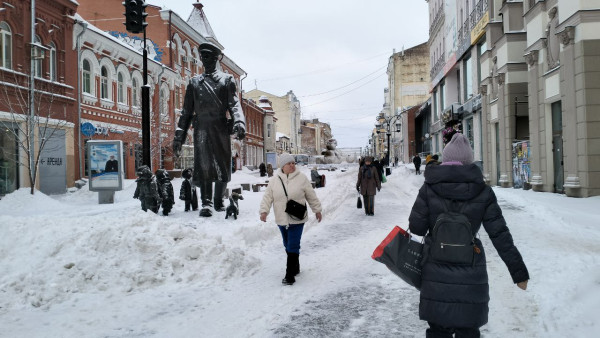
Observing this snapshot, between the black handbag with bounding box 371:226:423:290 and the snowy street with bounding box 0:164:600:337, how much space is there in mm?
1240

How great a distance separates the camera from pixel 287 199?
5.59 meters

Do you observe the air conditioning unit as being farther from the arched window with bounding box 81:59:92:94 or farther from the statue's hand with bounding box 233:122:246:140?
the statue's hand with bounding box 233:122:246:140

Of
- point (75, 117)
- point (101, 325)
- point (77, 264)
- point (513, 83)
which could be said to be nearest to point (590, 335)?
point (101, 325)

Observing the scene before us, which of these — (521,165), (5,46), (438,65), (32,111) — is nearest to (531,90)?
(521,165)

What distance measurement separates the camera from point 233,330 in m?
3.97

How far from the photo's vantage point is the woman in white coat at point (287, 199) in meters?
5.53

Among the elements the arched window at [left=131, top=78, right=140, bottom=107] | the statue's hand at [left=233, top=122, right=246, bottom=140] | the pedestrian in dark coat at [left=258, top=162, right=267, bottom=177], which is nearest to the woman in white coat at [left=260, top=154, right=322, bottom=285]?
the statue's hand at [left=233, top=122, right=246, bottom=140]

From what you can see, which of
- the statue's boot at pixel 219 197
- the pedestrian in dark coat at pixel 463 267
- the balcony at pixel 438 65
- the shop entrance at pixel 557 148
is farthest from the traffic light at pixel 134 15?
the balcony at pixel 438 65

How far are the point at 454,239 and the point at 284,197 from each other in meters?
3.08

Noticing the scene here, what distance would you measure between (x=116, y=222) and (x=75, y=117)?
622 inches

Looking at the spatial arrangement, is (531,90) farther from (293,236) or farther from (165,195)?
(293,236)

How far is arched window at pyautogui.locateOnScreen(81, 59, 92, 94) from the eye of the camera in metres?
21.3

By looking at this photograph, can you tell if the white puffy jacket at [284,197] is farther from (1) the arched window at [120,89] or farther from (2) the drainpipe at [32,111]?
(1) the arched window at [120,89]

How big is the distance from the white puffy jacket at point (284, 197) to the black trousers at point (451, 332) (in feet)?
9.17
